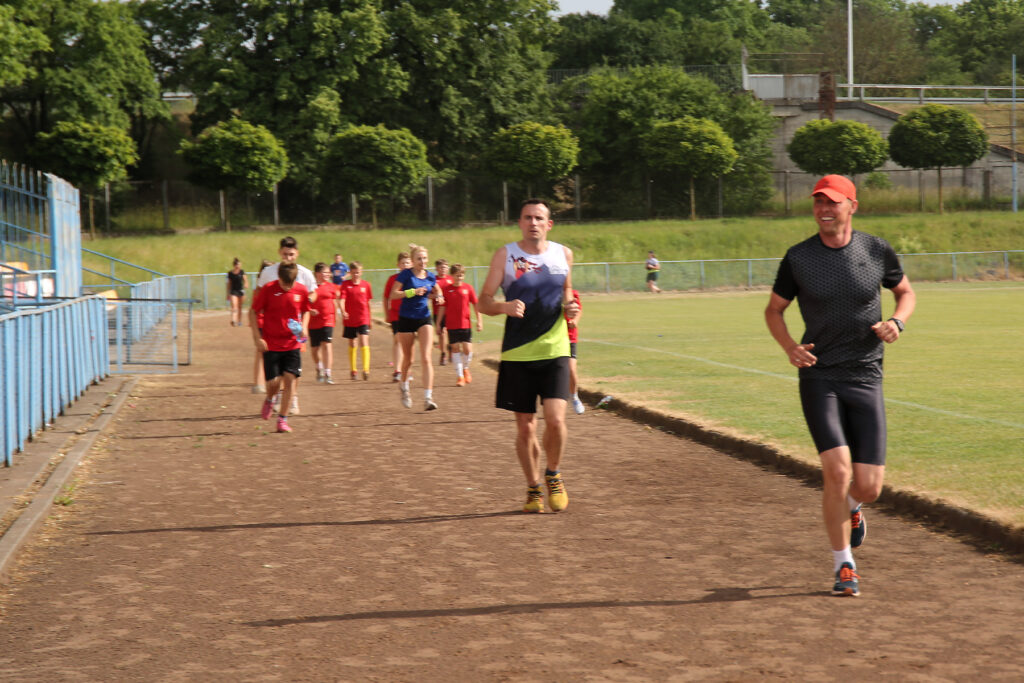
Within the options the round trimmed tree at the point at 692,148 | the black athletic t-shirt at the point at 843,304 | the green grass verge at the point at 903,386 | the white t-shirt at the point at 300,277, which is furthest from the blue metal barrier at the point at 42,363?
the round trimmed tree at the point at 692,148

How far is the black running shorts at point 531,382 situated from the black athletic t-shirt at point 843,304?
7.34 ft

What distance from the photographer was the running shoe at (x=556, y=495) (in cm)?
788

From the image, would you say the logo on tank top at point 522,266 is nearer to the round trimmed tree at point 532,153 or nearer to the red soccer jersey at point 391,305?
the red soccer jersey at point 391,305

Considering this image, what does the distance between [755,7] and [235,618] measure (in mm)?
99727

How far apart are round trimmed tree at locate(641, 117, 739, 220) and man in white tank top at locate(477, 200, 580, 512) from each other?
51831 millimetres

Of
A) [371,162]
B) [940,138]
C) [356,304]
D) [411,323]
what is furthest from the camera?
[940,138]

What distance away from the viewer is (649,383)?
14984mm

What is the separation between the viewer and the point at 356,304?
1767cm

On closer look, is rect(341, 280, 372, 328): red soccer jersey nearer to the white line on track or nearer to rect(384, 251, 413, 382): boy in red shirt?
rect(384, 251, 413, 382): boy in red shirt

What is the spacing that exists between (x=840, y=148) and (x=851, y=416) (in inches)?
2218

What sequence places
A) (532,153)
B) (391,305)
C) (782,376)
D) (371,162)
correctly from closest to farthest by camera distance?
1. (391,305)
2. (782,376)
3. (371,162)
4. (532,153)

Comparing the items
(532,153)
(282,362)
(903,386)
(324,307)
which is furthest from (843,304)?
(532,153)

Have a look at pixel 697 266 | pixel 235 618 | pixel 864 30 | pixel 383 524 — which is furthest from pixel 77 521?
pixel 864 30

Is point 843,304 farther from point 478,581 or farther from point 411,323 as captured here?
point 411,323
